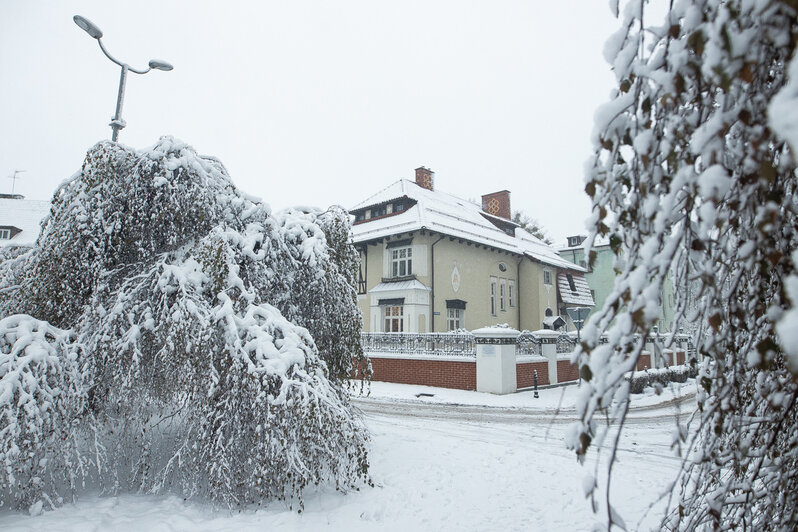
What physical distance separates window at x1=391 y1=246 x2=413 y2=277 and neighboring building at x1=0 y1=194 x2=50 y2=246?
924 inches

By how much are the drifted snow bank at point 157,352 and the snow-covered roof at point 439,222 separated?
676 inches

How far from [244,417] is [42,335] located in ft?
7.10

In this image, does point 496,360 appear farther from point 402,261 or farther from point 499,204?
point 499,204

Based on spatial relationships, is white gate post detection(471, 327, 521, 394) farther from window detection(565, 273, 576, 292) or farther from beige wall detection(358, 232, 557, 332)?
window detection(565, 273, 576, 292)

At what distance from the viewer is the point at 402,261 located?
24.5 meters

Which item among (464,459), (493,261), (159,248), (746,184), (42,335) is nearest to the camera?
(746,184)

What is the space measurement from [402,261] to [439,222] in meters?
2.83

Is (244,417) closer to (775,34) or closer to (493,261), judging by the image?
(775,34)

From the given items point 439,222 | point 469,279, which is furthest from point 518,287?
point 439,222

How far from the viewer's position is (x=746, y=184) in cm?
148

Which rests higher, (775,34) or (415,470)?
(775,34)

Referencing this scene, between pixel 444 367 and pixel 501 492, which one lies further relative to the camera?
pixel 444 367

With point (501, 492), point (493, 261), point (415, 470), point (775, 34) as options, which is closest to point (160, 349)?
point (415, 470)

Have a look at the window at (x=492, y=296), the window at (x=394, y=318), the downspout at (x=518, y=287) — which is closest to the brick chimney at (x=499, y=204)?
the downspout at (x=518, y=287)
